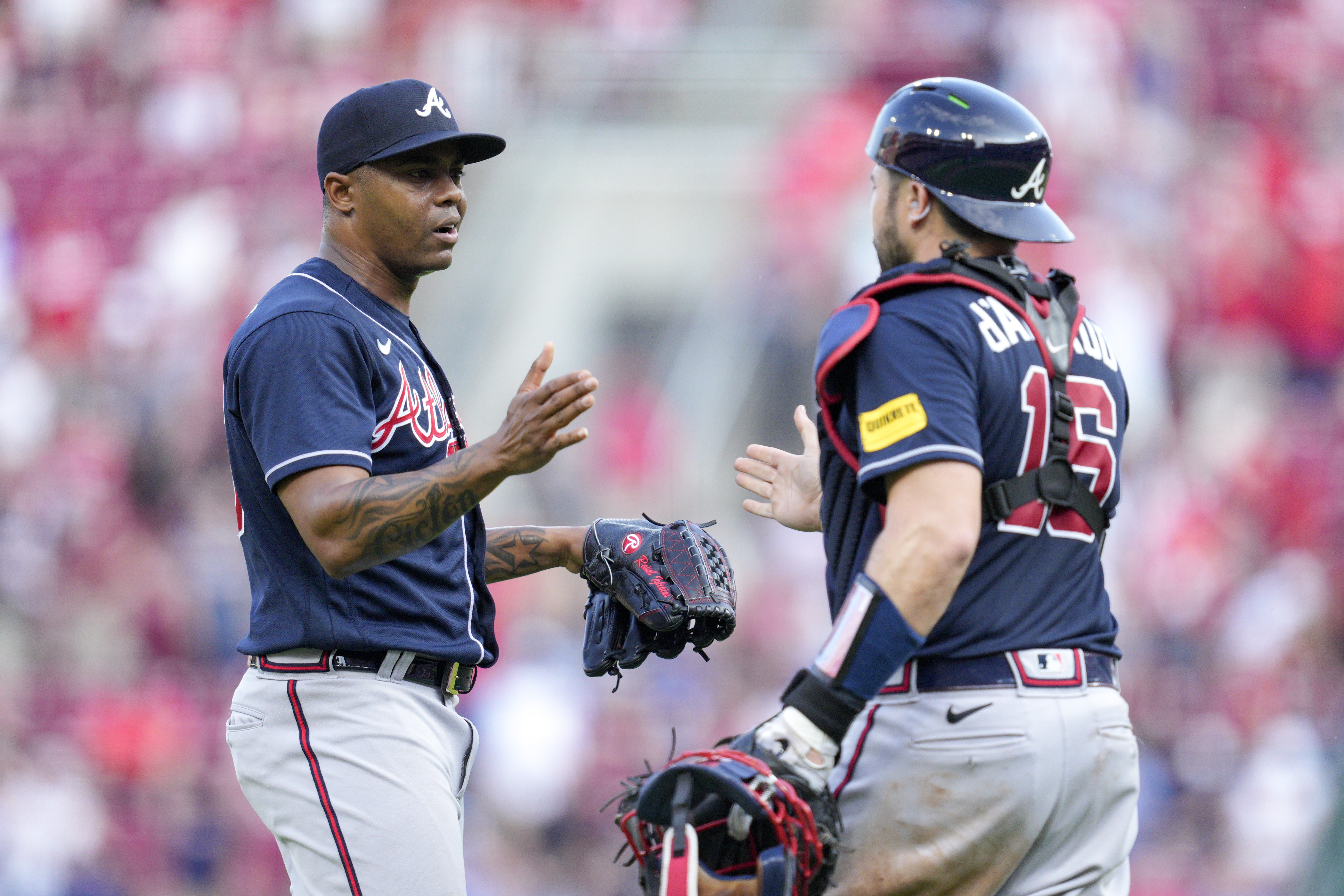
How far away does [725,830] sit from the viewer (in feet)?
9.15

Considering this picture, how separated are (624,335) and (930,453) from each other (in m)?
7.84

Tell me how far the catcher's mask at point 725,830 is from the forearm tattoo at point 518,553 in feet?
3.70

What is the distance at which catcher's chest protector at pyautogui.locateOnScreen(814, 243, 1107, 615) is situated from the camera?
2883 millimetres

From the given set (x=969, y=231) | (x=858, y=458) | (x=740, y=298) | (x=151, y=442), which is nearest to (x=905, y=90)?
(x=969, y=231)

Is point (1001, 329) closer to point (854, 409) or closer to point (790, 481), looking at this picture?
point (854, 409)

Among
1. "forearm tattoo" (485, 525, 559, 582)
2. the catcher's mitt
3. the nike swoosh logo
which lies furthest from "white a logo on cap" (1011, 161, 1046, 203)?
"forearm tattoo" (485, 525, 559, 582)

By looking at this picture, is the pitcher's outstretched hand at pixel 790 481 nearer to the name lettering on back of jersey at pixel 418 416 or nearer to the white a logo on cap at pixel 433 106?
the name lettering on back of jersey at pixel 418 416

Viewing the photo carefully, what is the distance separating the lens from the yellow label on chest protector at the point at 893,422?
2.73 m

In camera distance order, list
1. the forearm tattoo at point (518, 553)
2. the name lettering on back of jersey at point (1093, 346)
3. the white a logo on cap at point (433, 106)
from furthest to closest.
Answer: the forearm tattoo at point (518, 553) → the white a logo on cap at point (433, 106) → the name lettering on back of jersey at point (1093, 346)

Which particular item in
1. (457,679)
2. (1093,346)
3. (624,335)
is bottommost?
(624,335)

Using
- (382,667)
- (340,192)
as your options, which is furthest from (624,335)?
(382,667)

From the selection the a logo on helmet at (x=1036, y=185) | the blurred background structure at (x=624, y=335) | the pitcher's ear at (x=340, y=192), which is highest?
the a logo on helmet at (x=1036, y=185)

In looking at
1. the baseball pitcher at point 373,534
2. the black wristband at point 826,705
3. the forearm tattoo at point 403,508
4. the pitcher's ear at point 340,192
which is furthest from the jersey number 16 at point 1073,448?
the pitcher's ear at point 340,192

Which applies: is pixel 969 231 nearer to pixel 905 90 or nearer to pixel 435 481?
pixel 905 90
